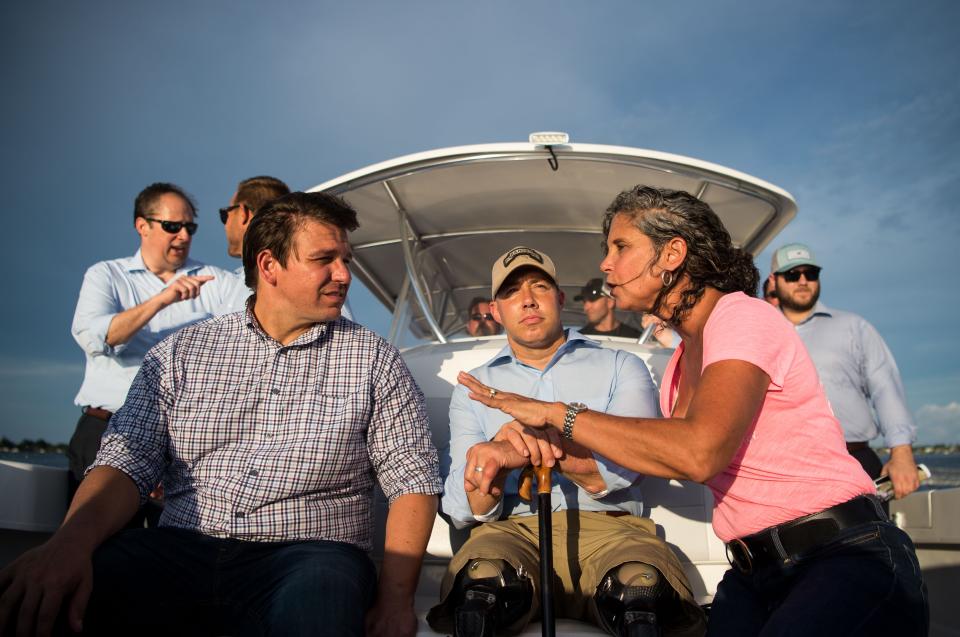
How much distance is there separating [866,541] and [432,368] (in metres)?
2.31

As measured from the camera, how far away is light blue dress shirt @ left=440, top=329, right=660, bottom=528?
9.14ft

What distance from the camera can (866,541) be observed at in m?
1.80

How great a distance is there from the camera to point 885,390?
4.39m

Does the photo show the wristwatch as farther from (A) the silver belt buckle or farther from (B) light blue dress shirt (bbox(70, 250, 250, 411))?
(B) light blue dress shirt (bbox(70, 250, 250, 411))

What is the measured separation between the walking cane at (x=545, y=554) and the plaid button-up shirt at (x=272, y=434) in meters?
0.41

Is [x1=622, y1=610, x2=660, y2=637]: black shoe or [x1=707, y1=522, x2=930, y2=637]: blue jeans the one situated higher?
[x1=707, y1=522, x2=930, y2=637]: blue jeans

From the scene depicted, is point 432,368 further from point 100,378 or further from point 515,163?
point 100,378

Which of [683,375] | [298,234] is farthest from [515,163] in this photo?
[683,375]

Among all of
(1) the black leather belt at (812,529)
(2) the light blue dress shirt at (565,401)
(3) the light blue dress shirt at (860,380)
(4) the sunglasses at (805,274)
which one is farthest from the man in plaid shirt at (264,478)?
(4) the sunglasses at (805,274)

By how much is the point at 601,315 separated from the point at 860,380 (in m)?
1.68

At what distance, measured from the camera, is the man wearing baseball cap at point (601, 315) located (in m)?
4.22

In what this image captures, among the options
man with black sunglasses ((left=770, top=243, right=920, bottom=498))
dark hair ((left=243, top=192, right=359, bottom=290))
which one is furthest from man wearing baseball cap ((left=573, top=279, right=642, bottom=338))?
dark hair ((left=243, top=192, right=359, bottom=290))

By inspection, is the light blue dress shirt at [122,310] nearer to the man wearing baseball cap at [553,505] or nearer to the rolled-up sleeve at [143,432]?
the rolled-up sleeve at [143,432]

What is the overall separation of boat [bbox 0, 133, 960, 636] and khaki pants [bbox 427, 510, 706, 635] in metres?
0.44
